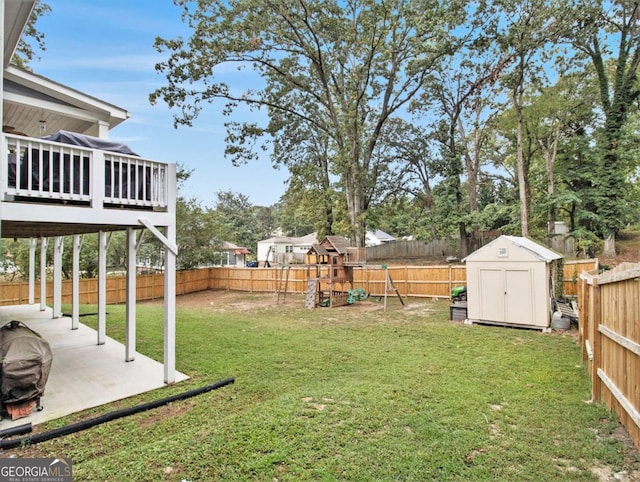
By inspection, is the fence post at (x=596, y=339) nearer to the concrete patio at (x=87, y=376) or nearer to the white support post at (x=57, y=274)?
the concrete patio at (x=87, y=376)

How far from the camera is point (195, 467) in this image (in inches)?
108

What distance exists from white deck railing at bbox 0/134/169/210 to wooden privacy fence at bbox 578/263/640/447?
17.6 ft

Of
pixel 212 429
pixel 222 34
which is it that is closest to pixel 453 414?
pixel 212 429

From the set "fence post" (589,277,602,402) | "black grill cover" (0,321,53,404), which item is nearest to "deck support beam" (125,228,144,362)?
"black grill cover" (0,321,53,404)

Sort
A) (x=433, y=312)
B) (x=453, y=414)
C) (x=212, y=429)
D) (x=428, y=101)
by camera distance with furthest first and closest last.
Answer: (x=428, y=101), (x=433, y=312), (x=453, y=414), (x=212, y=429)

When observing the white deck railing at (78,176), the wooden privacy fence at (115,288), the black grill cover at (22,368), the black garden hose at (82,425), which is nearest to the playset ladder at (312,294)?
the wooden privacy fence at (115,288)

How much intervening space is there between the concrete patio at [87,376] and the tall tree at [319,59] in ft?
40.4

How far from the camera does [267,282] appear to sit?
17.5 metres

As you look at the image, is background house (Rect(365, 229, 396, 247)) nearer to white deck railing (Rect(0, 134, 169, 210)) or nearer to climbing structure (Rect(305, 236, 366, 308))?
climbing structure (Rect(305, 236, 366, 308))

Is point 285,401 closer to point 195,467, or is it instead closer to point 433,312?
point 195,467

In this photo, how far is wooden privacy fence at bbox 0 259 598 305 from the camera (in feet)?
40.7

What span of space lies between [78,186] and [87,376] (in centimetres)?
284

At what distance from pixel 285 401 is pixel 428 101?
20787 millimetres

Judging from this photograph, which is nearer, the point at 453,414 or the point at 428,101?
the point at 453,414
